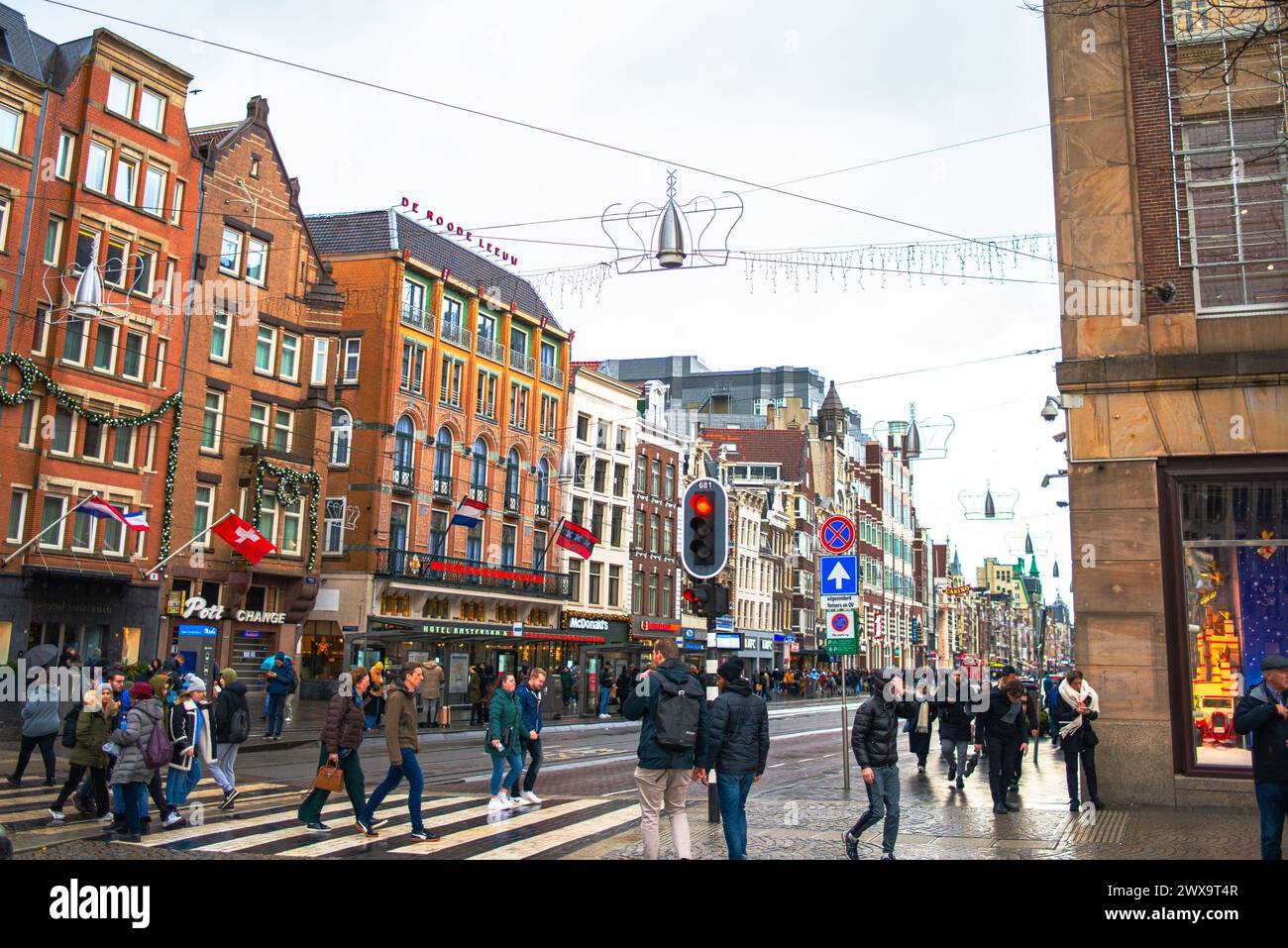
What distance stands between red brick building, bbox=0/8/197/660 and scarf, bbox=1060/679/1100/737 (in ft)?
78.0

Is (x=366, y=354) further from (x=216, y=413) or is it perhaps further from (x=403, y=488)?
(x=216, y=413)

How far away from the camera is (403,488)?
43.6m

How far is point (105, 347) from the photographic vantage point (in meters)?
31.4

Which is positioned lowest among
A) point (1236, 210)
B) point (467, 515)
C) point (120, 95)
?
point (467, 515)

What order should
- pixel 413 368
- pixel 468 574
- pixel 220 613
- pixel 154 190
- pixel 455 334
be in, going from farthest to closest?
pixel 455 334 → pixel 468 574 → pixel 413 368 → pixel 220 613 → pixel 154 190

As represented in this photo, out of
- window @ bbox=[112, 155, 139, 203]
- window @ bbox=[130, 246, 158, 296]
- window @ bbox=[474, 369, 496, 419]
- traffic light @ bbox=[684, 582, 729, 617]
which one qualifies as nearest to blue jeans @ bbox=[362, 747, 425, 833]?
traffic light @ bbox=[684, 582, 729, 617]

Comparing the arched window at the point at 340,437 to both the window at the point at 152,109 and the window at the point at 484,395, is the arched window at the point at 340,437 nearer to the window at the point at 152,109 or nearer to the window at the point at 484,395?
the window at the point at 484,395

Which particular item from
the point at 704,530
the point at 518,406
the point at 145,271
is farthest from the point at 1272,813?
the point at 518,406

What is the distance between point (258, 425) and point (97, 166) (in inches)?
372

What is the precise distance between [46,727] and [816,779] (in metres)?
11.5

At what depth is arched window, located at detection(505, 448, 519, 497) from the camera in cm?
5022

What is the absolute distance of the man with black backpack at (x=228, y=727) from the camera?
44.2 ft

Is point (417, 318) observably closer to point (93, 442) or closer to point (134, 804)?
point (93, 442)

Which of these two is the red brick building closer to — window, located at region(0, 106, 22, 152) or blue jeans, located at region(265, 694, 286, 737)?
window, located at region(0, 106, 22, 152)
